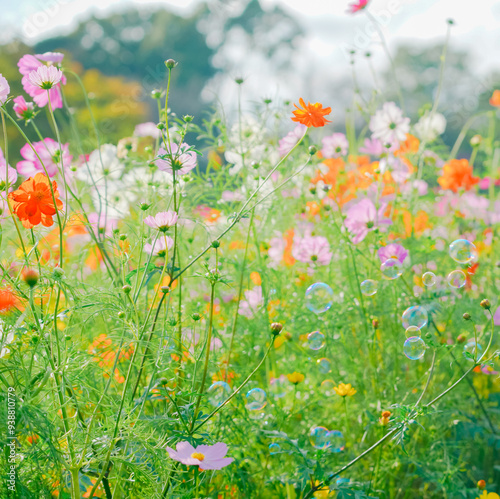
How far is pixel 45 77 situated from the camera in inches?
42.2

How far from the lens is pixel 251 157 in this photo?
1763mm

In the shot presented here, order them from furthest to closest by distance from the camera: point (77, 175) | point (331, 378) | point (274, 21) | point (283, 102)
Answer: point (274, 21) < point (283, 102) < point (77, 175) < point (331, 378)

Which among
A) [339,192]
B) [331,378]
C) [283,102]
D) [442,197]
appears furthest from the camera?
Result: [442,197]

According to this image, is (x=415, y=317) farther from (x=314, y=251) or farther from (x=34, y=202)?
(x=34, y=202)

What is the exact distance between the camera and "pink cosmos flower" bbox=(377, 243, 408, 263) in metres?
1.44

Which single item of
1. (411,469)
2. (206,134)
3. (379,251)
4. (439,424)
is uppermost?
(206,134)

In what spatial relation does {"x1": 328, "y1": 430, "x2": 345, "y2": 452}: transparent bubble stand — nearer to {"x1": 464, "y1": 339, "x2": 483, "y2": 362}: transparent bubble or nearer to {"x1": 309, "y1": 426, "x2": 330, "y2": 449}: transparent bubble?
{"x1": 309, "y1": 426, "x2": 330, "y2": 449}: transparent bubble

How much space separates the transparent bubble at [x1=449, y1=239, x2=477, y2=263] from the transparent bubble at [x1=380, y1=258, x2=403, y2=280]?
0.14m

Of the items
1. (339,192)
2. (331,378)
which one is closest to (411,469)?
(331,378)

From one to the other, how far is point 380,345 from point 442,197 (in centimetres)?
101

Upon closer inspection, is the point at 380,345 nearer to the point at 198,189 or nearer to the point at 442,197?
the point at 198,189

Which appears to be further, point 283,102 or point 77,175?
point 283,102

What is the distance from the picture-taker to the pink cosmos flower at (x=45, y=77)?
106 centimetres

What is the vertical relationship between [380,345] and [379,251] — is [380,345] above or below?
below
